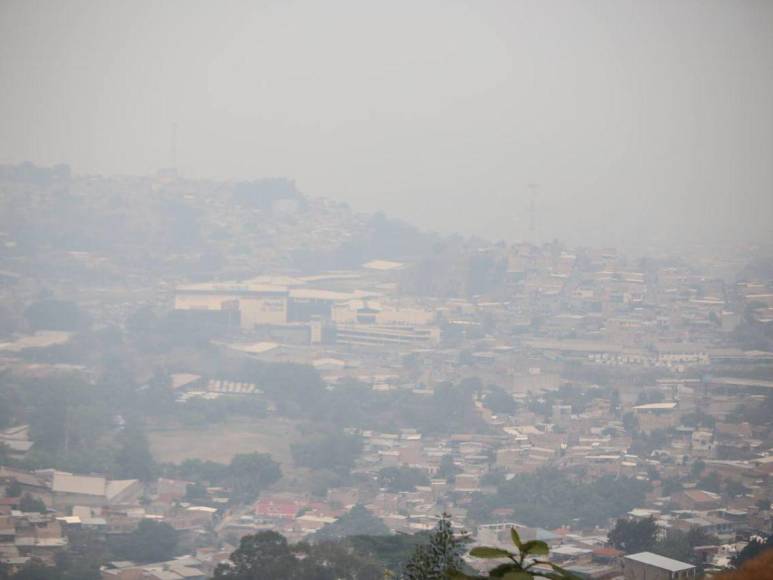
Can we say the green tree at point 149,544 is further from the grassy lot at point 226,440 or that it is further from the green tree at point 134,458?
the grassy lot at point 226,440

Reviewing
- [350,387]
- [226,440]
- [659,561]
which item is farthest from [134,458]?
[659,561]

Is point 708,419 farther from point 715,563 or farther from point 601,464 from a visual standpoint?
point 715,563

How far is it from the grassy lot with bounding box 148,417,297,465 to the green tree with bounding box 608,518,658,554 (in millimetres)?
6343

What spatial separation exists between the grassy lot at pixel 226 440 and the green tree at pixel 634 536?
6.34 meters

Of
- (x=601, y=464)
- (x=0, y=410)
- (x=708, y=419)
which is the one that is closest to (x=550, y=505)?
(x=601, y=464)

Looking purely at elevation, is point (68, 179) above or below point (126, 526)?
above

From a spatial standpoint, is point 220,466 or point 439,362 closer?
point 220,466

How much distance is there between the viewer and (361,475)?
17.1m

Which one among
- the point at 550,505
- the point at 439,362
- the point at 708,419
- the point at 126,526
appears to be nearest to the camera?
the point at 126,526

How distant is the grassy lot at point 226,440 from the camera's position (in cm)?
1862

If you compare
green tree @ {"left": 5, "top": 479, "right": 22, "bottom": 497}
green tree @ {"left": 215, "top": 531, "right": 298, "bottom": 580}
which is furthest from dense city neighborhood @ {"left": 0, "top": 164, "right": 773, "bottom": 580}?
green tree @ {"left": 215, "top": 531, "right": 298, "bottom": 580}

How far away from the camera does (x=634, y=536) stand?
1234 centimetres

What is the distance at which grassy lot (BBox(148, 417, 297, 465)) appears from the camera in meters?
18.6

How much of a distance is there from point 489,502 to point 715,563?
14.6 feet
